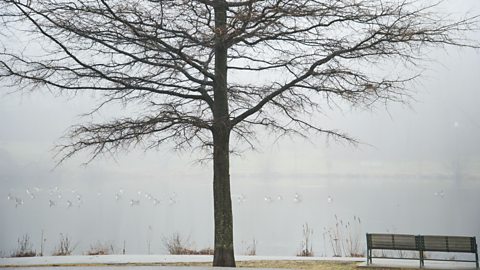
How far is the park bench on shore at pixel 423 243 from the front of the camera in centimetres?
871

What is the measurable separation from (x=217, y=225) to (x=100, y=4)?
3.90 meters

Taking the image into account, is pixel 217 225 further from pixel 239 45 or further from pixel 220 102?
pixel 239 45

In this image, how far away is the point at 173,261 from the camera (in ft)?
32.8

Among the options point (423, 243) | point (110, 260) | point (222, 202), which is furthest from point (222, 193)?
point (423, 243)

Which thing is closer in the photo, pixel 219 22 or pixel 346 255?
pixel 219 22

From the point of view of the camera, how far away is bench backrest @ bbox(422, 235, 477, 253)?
869cm

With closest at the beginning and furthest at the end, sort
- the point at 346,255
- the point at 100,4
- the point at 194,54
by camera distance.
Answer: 1. the point at 100,4
2. the point at 194,54
3. the point at 346,255

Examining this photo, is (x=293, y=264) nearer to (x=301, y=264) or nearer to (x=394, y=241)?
(x=301, y=264)

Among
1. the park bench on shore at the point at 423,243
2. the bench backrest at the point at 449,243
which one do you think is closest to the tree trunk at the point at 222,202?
the park bench on shore at the point at 423,243

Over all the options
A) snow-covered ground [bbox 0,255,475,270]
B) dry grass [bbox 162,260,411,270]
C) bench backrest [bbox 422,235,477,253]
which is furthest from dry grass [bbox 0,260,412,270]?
bench backrest [bbox 422,235,477,253]

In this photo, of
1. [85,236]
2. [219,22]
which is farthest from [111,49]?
[85,236]

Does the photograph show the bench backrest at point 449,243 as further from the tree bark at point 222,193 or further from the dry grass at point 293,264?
the tree bark at point 222,193

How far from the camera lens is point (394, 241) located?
9.20 metres

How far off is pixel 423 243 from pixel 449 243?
399mm
